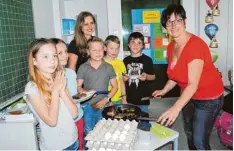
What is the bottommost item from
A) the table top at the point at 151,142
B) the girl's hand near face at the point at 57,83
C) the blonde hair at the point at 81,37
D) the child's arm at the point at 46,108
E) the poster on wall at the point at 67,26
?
the table top at the point at 151,142

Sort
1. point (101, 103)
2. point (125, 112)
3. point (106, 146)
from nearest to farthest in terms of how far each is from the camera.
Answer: point (106, 146) → point (125, 112) → point (101, 103)

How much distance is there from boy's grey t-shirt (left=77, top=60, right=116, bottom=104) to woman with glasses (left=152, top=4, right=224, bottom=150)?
1.98 feet

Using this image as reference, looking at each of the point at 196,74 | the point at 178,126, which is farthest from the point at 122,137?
the point at 178,126

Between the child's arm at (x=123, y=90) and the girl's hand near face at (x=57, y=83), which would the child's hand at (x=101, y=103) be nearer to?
the child's arm at (x=123, y=90)

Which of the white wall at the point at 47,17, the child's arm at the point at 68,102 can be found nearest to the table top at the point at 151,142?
the child's arm at the point at 68,102

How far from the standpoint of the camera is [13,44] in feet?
7.09

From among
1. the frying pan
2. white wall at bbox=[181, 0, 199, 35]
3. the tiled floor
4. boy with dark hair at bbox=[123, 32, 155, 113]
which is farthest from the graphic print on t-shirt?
white wall at bbox=[181, 0, 199, 35]

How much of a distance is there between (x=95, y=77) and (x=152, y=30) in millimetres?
1834

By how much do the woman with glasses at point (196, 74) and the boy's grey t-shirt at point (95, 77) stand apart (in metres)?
0.60

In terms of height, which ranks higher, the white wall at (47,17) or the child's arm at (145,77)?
the white wall at (47,17)

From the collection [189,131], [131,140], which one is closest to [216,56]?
[189,131]

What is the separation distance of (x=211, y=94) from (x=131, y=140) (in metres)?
0.69

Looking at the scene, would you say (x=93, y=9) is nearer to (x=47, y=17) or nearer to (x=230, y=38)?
(x=47, y=17)

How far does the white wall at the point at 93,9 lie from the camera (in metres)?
3.47
